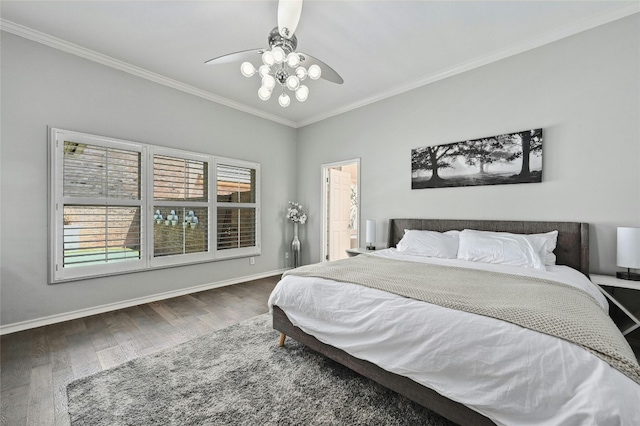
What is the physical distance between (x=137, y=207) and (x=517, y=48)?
4.90m

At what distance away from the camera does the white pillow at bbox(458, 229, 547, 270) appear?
2545mm

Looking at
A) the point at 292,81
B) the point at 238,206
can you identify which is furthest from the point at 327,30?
the point at 238,206

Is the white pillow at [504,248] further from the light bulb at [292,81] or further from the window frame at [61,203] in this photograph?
the window frame at [61,203]

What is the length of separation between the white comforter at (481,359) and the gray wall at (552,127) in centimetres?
123

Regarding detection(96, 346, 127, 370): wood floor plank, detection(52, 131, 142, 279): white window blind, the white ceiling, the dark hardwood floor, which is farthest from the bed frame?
detection(52, 131, 142, 279): white window blind

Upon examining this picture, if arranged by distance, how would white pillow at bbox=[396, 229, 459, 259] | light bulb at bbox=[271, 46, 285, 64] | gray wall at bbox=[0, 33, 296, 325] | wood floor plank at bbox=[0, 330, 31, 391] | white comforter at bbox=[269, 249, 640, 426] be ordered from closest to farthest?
white comforter at bbox=[269, 249, 640, 426]
wood floor plank at bbox=[0, 330, 31, 391]
light bulb at bbox=[271, 46, 285, 64]
gray wall at bbox=[0, 33, 296, 325]
white pillow at bbox=[396, 229, 459, 259]

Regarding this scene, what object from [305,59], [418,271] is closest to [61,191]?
[305,59]

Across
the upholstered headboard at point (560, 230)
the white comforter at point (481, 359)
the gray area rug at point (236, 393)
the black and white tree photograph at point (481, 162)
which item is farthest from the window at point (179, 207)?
the upholstered headboard at point (560, 230)

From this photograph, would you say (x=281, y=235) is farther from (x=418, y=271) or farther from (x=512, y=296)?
(x=512, y=296)

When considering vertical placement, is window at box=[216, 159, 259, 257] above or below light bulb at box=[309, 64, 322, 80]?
below

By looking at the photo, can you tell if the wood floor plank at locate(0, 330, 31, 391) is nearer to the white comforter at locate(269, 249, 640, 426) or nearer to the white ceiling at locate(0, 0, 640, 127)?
the white comforter at locate(269, 249, 640, 426)

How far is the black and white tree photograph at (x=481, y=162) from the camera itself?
2.93 metres

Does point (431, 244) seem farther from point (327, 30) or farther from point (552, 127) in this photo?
point (327, 30)

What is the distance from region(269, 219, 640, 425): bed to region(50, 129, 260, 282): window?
2.38 metres
